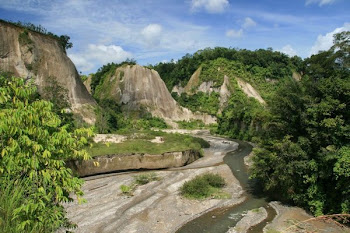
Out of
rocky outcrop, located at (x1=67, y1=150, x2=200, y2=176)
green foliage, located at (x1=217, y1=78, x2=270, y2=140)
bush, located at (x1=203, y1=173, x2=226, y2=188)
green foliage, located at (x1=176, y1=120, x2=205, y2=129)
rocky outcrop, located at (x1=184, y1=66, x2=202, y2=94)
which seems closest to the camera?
bush, located at (x1=203, y1=173, x2=226, y2=188)

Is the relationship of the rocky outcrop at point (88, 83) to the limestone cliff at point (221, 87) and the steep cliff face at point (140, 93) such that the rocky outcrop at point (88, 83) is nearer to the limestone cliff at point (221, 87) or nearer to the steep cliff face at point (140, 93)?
the steep cliff face at point (140, 93)

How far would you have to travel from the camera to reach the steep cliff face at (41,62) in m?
43.8

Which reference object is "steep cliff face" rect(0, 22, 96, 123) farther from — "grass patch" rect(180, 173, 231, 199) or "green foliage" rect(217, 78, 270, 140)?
"grass patch" rect(180, 173, 231, 199)

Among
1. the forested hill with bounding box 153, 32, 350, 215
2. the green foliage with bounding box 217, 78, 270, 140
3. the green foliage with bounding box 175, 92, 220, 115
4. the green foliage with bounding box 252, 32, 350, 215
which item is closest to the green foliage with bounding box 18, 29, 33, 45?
the green foliage with bounding box 217, 78, 270, 140

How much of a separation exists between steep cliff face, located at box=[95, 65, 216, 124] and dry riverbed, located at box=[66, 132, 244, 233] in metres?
48.1

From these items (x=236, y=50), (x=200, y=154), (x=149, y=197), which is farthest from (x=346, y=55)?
(x=236, y=50)

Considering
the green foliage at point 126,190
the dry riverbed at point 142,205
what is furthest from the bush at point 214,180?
the green foliage at point 126,190

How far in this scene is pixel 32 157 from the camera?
21.6ft

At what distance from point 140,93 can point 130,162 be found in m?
47.9

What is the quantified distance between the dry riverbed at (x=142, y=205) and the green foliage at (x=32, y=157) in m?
12.7

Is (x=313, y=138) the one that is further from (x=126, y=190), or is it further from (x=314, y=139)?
(x=126, y=190)

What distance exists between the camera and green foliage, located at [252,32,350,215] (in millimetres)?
18594

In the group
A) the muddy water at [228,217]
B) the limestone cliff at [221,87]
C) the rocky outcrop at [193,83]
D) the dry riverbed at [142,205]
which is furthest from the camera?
the rocky outcrop at [193,83]

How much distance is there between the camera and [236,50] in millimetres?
111125
